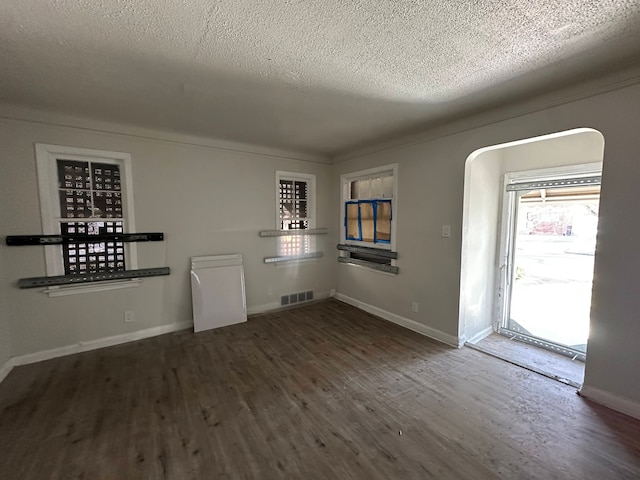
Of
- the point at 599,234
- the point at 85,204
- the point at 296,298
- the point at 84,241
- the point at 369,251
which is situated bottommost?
the point at 296,298

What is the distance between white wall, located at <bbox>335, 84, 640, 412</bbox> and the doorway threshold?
340 millimetres

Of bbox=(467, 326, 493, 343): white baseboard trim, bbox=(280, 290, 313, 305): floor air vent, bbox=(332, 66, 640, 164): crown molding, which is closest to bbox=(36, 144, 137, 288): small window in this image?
bbox=(280, 290, 313, 305): floor air vent

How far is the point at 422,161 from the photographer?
334 centimetres

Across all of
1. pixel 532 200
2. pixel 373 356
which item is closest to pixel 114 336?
pixel 373 356

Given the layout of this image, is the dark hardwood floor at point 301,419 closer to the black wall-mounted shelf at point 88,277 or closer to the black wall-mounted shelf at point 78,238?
the black wall-mounted shelf at point 88,277

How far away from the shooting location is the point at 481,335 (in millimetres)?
3371

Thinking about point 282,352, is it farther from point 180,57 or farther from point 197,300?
point 180,57

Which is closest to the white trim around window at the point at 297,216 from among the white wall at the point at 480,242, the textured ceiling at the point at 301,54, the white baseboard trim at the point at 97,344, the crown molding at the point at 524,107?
the crown molding at the point at 524,107

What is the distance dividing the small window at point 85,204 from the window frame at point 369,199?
2992 millimetres

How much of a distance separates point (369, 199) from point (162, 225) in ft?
9.48

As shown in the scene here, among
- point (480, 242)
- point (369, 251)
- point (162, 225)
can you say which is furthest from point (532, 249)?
point (162, 225)

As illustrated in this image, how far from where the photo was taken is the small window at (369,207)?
152 inches

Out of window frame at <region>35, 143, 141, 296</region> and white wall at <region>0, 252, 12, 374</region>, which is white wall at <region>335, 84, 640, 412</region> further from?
white wall at <region>0, 252, 12, 374</region>

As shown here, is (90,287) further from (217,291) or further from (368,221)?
(368,221)
